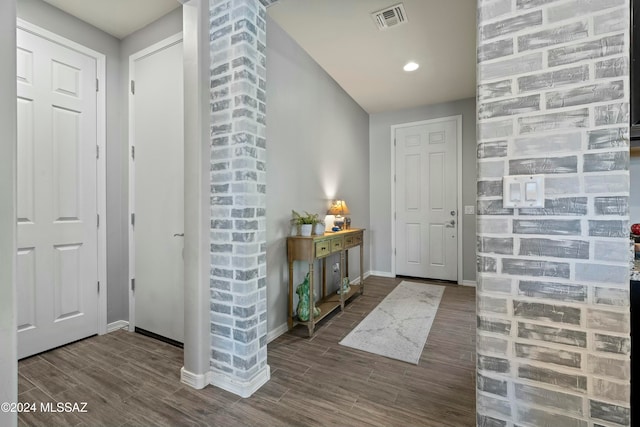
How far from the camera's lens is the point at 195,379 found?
1.78 m

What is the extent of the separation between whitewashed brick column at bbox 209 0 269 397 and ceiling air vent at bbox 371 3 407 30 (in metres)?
1.04

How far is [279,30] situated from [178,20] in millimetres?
833

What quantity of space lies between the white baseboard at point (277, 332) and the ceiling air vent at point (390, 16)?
282 centimetres

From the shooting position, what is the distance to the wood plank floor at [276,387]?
5.06 ft

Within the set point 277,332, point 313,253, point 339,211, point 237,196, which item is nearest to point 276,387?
point 277,332

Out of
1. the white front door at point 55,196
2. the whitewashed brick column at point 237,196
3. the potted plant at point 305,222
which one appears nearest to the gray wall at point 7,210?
the whitewashed brick column at point 237,196

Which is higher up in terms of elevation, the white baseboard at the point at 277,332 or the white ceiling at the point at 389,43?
the white ceiling at the point at 389,43

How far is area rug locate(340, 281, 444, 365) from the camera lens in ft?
7.55

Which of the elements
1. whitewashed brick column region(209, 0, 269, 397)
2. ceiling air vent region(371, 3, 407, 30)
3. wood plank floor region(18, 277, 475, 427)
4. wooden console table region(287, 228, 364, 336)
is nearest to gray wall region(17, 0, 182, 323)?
wood plank floor region(18, 277, 475, 427)

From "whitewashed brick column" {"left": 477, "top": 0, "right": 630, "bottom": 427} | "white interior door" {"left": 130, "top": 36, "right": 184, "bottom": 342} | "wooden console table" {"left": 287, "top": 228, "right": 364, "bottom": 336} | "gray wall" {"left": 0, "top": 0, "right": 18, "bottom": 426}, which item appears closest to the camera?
"whitewashed brick column" {"left": 477, "top": 0, "right": 630, "bottom": 427}

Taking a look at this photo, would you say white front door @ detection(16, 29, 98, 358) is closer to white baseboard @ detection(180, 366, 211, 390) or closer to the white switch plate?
white baseboard @ detection(180, 366, 211, 390)

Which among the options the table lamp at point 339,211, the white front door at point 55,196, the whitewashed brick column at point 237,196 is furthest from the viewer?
the table lamp at point 339,211

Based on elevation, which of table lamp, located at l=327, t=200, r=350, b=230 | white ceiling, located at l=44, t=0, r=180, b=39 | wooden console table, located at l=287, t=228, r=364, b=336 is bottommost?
wooden console table, located at l=287, t=228, r=364, b=336

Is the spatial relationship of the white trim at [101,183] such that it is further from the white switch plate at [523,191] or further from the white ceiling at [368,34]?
the white switch plate at [523,191]
